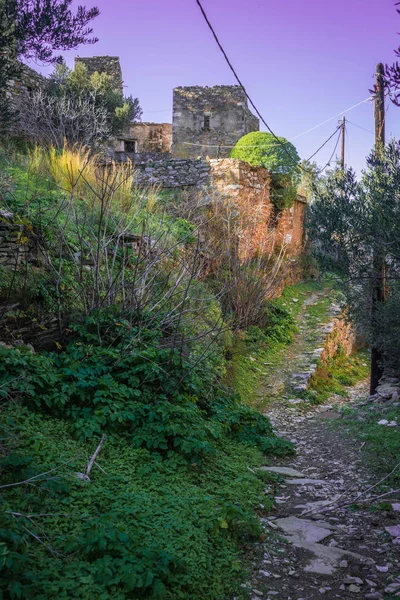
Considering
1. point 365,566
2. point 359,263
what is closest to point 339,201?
point 359,263

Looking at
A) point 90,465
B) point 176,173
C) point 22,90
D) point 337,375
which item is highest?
point 22,90

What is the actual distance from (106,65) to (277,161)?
1383 centimetres

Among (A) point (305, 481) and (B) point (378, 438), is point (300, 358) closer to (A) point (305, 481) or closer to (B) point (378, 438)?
(B) point (378, 438)

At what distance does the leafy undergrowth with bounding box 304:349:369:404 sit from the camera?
907 centimetres

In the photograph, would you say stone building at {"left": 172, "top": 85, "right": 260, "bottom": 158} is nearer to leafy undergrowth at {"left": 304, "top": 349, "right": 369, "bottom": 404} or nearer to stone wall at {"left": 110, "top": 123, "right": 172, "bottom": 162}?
stone wall at {"left": 110, "top": 123, "right": 172, "bottom": 162}

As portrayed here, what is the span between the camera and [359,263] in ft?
24.3

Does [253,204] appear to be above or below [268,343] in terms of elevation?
above

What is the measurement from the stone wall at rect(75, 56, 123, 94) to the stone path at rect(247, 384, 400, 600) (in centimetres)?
2302

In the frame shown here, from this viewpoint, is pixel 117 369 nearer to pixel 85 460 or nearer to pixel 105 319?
pixel 105 319

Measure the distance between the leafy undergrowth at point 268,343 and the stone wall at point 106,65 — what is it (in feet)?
51.8

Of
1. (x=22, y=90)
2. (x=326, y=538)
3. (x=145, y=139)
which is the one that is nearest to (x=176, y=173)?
(x=22, y=90)

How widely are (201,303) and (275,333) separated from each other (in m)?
3.81

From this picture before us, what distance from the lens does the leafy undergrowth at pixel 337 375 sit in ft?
29.8

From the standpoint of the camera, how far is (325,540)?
3.33m
